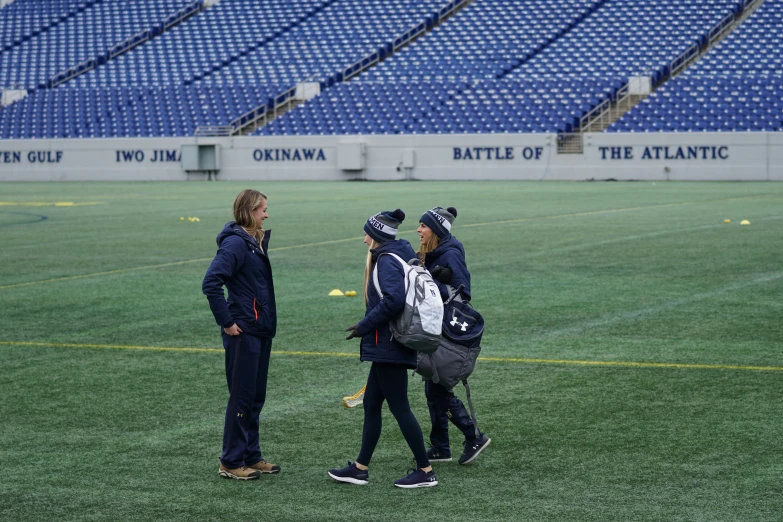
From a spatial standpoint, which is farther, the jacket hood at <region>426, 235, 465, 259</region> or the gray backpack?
the jacket hood at <region>426, 235, 465, 259</region>

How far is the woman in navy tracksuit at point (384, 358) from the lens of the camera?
6070 millimetres

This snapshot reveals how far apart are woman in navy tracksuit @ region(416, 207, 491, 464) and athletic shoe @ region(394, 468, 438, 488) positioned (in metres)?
0.47

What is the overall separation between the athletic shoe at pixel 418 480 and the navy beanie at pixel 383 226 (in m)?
1.23

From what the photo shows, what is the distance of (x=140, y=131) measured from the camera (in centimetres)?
5072

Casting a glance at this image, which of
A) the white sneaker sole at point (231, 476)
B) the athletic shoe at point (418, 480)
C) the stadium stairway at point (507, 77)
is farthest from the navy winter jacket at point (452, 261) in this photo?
the stadium stairway at point (507, 77)

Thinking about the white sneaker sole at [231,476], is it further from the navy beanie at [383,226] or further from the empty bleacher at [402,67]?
the empty bleacher at [402,67]

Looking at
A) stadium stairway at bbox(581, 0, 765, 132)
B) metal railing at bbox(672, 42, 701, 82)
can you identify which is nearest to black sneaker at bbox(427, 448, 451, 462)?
stadium stairway at bbox(581, 0, 765, 132)

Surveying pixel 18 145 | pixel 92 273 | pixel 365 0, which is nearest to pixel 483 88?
pixel 365 0

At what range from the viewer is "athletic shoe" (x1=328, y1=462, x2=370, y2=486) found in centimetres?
629

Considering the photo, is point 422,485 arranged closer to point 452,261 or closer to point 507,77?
point 452,261

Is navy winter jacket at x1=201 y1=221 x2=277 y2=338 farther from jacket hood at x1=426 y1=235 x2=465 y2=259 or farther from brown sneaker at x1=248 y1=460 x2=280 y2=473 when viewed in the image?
jacket hood at x1=426 y1=235 x2=465 y2=259

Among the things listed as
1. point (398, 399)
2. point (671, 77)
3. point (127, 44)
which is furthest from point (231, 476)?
point (127, 44)

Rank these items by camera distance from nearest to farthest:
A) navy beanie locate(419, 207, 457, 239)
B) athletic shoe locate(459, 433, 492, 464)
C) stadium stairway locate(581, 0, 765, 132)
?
athletic shoe locate(459, 433, 492, 464) < navy beanie locate(419, 207, 457, 239) < stadium stairway locate(581, 0, 765, 132)

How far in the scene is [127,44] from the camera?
2324 inches
